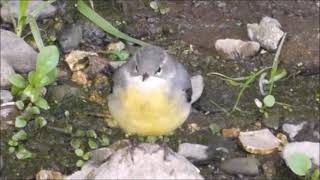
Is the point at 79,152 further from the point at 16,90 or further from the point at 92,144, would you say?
the point at 16,90

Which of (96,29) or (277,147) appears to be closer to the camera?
(277,147)

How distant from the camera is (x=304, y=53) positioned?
663cm

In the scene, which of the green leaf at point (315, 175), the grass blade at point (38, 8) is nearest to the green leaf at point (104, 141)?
the grass blade at point (38, 8)

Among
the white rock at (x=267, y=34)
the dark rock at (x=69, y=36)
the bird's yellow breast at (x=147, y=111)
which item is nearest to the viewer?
the bird's yellow breast at (x=147, y=111)

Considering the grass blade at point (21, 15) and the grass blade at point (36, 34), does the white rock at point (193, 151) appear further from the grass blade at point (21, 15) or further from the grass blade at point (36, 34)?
the grass blade at point (21, 15)

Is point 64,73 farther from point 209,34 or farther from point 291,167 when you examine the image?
point 291,167

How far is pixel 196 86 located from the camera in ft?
20.3

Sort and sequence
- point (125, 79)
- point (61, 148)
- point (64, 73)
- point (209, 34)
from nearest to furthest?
1. point (125, 79)
2. point (61, 148)
3. point (64, 73)
4. point (209, 34)

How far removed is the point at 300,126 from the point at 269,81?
19.9 inches

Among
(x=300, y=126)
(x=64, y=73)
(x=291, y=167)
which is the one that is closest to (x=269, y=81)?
(x=300, y=126)

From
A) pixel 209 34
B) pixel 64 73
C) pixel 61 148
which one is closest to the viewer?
pixel 61 148

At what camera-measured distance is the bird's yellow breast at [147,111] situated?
195 inches

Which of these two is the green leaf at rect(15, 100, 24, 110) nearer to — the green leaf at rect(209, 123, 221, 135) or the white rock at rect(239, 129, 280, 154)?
the green leaf at rect(209, 123, 221, 135)

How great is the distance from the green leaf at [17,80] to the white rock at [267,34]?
205 centimetres
